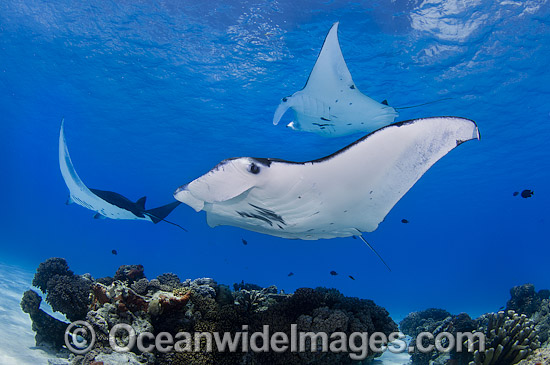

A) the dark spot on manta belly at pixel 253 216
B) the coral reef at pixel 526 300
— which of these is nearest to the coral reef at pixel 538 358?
the dark spot on manta belly at pixel 253 216

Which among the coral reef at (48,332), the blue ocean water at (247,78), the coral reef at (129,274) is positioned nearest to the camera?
the coral reef at (48,332)

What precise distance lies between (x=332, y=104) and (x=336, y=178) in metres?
4.89

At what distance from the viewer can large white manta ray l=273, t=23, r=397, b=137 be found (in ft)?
19.2

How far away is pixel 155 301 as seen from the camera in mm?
3244

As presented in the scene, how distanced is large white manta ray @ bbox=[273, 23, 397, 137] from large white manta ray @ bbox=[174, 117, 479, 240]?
143 inches

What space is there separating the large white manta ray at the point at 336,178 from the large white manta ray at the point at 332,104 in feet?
12.0

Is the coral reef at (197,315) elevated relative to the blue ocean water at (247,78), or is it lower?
lower

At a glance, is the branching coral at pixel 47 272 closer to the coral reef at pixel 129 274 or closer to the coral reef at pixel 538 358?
the coral reef at pixel 129 274

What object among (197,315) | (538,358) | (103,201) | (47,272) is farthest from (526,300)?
(47,272)

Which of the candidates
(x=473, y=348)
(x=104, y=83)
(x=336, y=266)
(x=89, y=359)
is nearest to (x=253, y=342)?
(x=89, y=359)

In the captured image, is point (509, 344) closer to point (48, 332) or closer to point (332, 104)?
point (332, 104)

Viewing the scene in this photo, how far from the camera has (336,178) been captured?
2447 mm

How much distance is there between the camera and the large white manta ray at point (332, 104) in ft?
19.2

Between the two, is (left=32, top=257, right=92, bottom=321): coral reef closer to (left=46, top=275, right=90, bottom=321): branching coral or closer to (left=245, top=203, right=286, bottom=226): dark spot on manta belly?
(left=46, top=275, right=90, bottom=321): branching coral
